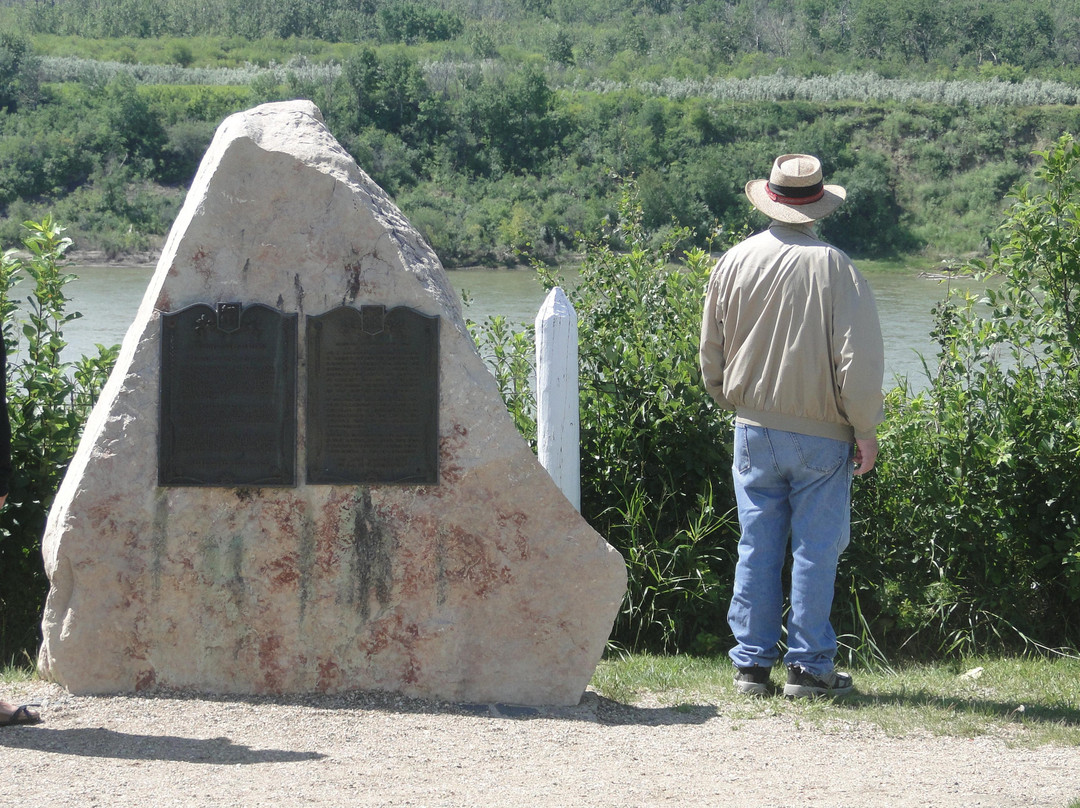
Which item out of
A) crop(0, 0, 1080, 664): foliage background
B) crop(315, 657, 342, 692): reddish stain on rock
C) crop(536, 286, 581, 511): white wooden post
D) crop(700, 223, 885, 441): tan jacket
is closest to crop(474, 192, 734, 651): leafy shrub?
crop(0, 0, 1080, 664): foliage background

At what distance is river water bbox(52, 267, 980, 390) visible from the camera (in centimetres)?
998

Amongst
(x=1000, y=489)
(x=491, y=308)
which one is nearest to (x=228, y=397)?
(x=1000, y=489)

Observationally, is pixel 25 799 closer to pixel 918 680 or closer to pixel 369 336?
pixel 369 336

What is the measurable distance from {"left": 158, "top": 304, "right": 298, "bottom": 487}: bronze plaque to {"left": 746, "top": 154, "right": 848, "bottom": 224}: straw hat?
5.93ft

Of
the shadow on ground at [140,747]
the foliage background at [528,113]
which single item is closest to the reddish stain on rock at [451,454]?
the shadow on ground at [140,747]

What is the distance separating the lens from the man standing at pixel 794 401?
3900 mm

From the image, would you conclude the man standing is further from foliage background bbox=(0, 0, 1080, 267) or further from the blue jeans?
foliage background bbox=(0, 0, 1080, 267)

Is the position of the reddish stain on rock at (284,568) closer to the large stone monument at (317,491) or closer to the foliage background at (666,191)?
the large stone monument at (317,491)

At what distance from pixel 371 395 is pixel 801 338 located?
5.13 feet

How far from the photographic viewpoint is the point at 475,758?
3564 millimetres

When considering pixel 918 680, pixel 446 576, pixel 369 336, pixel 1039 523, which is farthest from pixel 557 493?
pixel 1039 523

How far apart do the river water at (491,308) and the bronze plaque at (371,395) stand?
219 centimetres

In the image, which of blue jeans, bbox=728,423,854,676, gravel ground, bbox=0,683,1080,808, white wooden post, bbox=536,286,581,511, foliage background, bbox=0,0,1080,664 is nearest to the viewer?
gravel ground, bbox=0,683,1080,808

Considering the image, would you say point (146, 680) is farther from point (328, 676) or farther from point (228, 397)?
point (228, 397)
